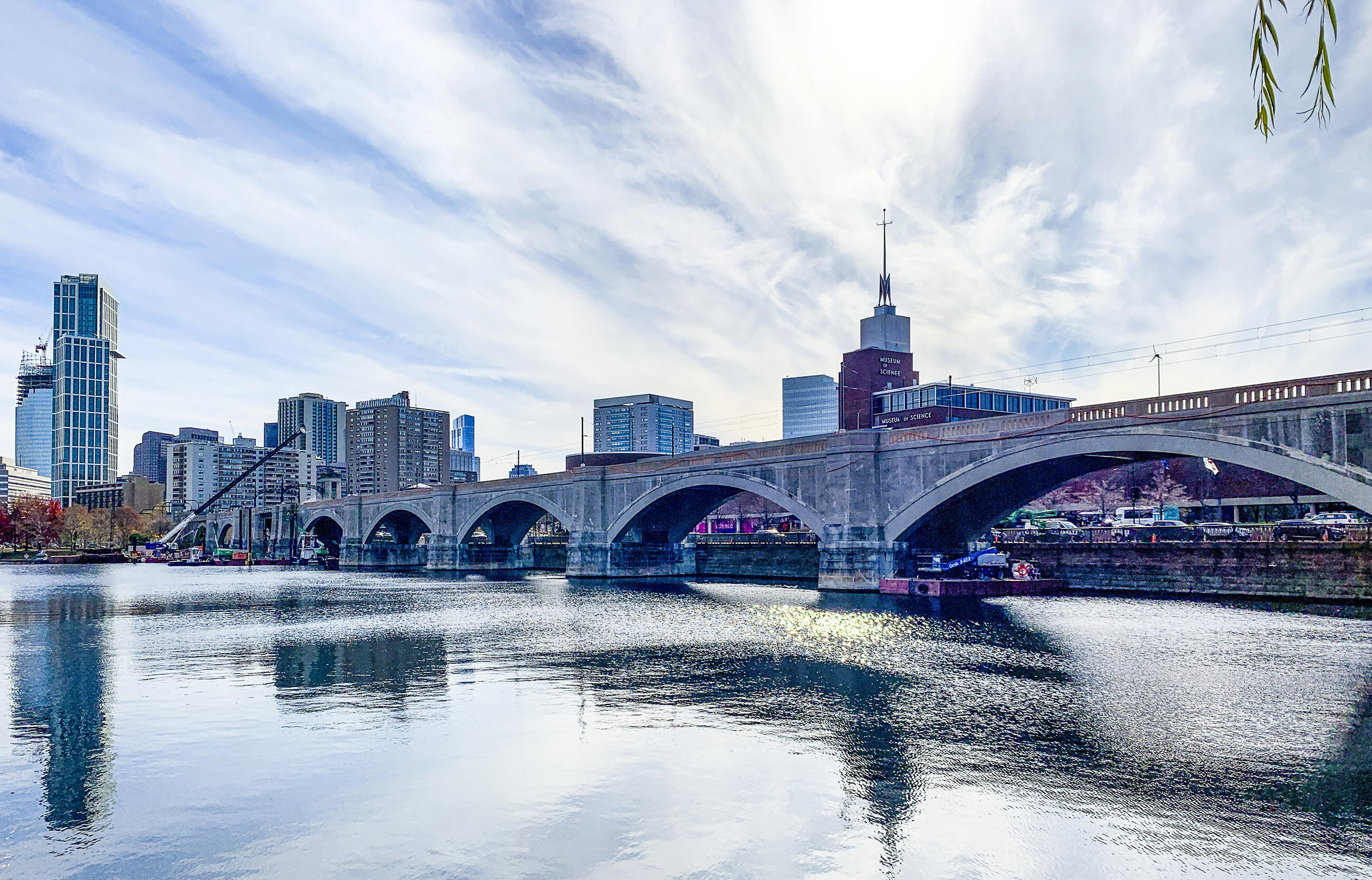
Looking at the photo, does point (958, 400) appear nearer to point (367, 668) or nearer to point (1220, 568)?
point (1220, 568)

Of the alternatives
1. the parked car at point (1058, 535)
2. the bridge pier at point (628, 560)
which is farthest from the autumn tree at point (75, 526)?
the parked car at point (1058, 535)

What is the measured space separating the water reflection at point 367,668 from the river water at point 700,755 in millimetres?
191

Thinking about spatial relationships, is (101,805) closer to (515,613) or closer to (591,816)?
(591,816)

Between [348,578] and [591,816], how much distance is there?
8407cm

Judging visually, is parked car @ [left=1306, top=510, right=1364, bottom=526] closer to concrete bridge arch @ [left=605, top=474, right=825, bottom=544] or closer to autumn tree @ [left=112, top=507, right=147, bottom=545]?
concrete bridge arch @ [left=605, top=474, right=825, bottom=544]

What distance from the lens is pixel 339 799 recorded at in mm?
14953

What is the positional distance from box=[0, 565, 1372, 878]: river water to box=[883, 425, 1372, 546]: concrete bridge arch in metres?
6.14

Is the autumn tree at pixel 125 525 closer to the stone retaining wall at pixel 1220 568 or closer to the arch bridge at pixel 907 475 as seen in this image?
the arch bridge at pixel 907 475

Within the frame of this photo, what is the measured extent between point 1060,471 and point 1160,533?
11505mm

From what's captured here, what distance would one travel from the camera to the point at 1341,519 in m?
59.4

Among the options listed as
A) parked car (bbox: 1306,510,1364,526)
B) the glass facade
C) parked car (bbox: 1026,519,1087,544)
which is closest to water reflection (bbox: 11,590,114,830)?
parked car (bbox: 1026,519,1087,544)

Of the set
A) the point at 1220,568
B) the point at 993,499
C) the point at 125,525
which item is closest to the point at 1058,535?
the point at 993,499

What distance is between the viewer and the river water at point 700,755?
1257 centimetres

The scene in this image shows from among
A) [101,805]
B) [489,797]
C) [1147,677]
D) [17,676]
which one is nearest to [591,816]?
[489,797]
